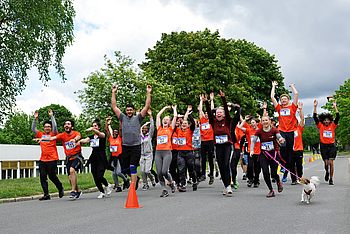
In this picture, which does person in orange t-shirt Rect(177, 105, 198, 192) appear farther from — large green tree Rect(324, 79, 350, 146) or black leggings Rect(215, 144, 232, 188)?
large green tree Rect(324, 79, 350, 146)

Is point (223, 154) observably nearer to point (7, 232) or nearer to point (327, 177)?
point (327, 177)

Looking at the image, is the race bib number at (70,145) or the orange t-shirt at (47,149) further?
the orange t-shirt at (47,149)

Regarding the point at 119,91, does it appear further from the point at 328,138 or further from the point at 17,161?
the point at 328,138

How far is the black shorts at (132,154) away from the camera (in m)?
11.5

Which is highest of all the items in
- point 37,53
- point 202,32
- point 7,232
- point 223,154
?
point 202,32

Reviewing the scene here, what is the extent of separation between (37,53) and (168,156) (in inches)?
505

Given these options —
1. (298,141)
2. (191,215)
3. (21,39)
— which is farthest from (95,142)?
(21,39)

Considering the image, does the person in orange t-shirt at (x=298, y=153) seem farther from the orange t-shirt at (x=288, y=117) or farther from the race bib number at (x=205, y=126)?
the race bib number at (x=205, y=126)

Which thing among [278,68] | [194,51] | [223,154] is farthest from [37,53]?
[278,68]

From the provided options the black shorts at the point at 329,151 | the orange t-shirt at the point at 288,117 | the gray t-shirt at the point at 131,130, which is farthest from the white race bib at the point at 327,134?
the gray t-shirt at the point at 131,130

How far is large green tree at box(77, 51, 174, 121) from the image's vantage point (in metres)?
39.2

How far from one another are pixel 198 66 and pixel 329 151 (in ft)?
97.8

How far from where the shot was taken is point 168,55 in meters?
46.1

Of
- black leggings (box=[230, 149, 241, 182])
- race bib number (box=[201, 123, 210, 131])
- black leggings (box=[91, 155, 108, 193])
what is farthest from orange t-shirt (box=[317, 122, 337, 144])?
black leggings (box=[91, 155, 108, 193])
